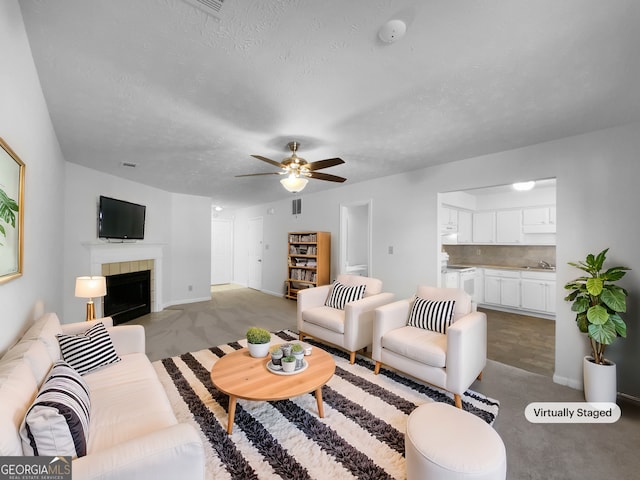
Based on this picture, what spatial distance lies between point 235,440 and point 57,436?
1.11 metres

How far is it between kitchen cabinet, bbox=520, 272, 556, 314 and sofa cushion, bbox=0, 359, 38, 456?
6.23 m

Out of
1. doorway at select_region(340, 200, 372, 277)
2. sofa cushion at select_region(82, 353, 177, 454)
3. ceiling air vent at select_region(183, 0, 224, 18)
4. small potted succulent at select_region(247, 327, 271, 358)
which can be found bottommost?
sofa cushion at select_region(82, 353, 177, 454)

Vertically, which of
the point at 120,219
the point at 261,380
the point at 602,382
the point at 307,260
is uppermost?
the point at 120,219

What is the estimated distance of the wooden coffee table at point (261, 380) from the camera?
6.03 ft

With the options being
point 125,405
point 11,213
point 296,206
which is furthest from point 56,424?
point 296,206

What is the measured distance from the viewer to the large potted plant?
2188 mm

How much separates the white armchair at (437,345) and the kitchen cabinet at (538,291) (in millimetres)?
3060

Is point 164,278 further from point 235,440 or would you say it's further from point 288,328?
point 235,440

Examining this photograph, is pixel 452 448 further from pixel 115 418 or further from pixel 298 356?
pixel 115 418

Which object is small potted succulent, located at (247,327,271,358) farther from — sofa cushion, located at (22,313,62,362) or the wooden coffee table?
sofa cushion, located at (22,313,62,362)

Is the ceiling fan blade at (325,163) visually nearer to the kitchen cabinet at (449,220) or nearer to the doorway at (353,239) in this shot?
the doorway at (353,239)

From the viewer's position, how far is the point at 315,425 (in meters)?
2.00

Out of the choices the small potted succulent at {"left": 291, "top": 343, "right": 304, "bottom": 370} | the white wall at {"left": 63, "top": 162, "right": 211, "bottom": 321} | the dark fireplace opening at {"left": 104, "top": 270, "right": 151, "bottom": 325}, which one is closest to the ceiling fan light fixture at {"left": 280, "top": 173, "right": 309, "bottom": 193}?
the small potted succulent at {"left": 291, "top": 343, "right": 304, "bottom": 370}

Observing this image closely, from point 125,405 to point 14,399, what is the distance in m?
0.60
